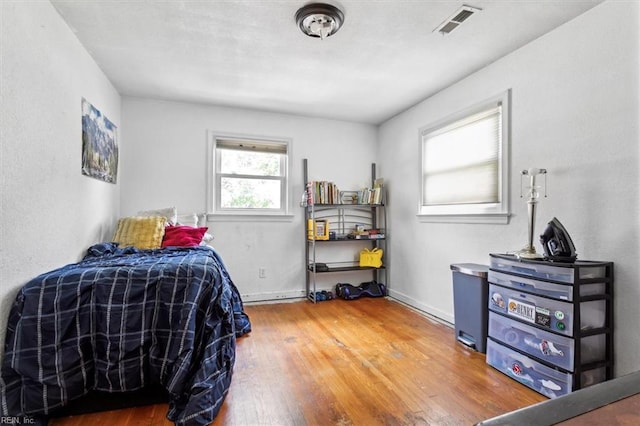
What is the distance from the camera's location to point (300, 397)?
1781 mm

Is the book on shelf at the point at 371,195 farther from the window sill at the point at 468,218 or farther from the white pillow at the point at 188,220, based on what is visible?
the white pillow at the point at 188,220

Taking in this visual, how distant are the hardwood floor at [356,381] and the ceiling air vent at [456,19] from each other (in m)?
2.39

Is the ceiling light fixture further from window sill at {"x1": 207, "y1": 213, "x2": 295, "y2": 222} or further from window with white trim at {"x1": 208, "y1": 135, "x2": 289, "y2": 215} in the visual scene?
window sill at {"x1": 207, "y1": 213, "x2": 295, "y2": 222}

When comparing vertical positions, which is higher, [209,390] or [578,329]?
[578,329]

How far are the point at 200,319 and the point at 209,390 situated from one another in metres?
Result: 0.37

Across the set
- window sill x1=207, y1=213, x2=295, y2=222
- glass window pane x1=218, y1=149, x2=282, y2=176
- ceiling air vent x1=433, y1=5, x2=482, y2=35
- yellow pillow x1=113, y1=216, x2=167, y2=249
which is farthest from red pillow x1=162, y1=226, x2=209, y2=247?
ceiling air vent x1=433, y1=5, x2=482, y2=35

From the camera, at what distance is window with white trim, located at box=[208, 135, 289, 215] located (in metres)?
3.76

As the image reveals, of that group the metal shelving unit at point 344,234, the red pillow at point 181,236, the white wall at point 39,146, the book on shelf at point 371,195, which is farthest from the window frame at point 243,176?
the white wall at point 39,146

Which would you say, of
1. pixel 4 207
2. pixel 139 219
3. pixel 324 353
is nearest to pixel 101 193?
pixel 139 219

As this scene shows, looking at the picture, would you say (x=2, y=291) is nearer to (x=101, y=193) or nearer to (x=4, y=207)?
(x=4, y=207)

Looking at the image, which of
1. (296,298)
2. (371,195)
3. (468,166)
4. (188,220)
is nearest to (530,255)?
(468,166)

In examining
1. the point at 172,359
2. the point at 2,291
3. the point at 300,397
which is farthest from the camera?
the point at 300,397

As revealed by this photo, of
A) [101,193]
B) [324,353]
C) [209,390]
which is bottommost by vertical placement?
[324,353]

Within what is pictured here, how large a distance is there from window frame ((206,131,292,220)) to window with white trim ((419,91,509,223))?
1.70m
